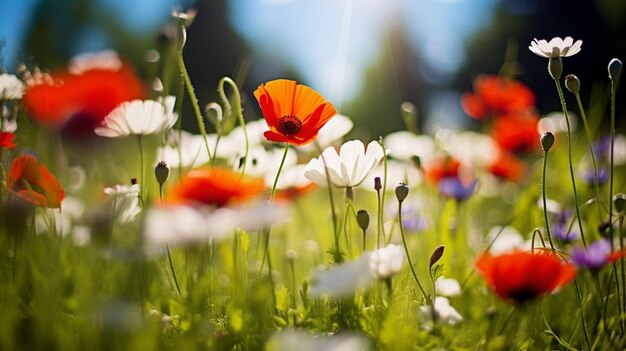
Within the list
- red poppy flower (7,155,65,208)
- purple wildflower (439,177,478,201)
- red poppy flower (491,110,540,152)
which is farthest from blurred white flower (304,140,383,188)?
red poppy flower (491,110,540,152)

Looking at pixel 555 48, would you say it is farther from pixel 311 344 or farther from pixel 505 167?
pixel 505 167

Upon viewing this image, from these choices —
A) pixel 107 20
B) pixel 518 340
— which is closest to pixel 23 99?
pixel 518 340

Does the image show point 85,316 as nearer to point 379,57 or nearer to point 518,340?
point 518,340

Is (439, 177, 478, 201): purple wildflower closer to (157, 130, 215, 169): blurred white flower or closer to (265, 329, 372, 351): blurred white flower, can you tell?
(157, 130, 215, 169): blurred white flower

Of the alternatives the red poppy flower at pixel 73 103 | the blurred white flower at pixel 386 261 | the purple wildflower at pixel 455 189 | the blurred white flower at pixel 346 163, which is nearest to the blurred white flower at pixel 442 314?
the blurred white flower at pixel 386 261

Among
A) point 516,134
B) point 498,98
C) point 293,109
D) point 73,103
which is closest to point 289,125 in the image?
point 293,109

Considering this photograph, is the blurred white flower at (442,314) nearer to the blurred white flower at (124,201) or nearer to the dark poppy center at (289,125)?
the dark poppy center at (289,125)
